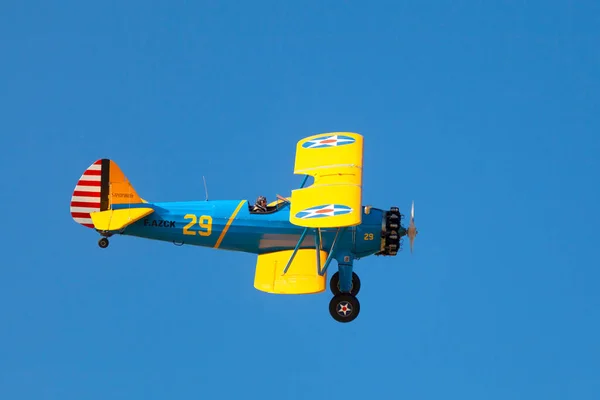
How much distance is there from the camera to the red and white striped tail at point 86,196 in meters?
21.9

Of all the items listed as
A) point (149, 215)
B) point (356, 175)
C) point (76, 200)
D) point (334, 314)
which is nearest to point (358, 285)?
point (334, 314)

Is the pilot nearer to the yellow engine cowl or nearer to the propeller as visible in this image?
the yellow engine cowl

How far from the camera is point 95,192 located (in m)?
21.9

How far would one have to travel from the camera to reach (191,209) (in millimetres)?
22031

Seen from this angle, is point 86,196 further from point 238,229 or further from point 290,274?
point 290,274

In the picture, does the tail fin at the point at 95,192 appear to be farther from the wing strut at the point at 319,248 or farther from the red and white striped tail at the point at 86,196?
the wing strut at the point at 319,248

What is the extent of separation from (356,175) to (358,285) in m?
2.84

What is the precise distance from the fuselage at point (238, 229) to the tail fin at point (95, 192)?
0.68 m

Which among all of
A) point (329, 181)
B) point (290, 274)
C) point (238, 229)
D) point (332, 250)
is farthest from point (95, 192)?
point (332, 250)

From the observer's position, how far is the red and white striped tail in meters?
21.9

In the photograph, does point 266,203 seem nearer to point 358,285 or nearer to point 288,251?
point 288,251

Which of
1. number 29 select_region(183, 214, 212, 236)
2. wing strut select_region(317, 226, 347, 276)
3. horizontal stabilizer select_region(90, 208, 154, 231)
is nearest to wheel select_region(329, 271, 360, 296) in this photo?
wing strut select_region(317, 226, 347, 276)

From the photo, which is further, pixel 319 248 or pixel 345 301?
pixel 345 301

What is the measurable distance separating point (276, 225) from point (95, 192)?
3.68 metres
